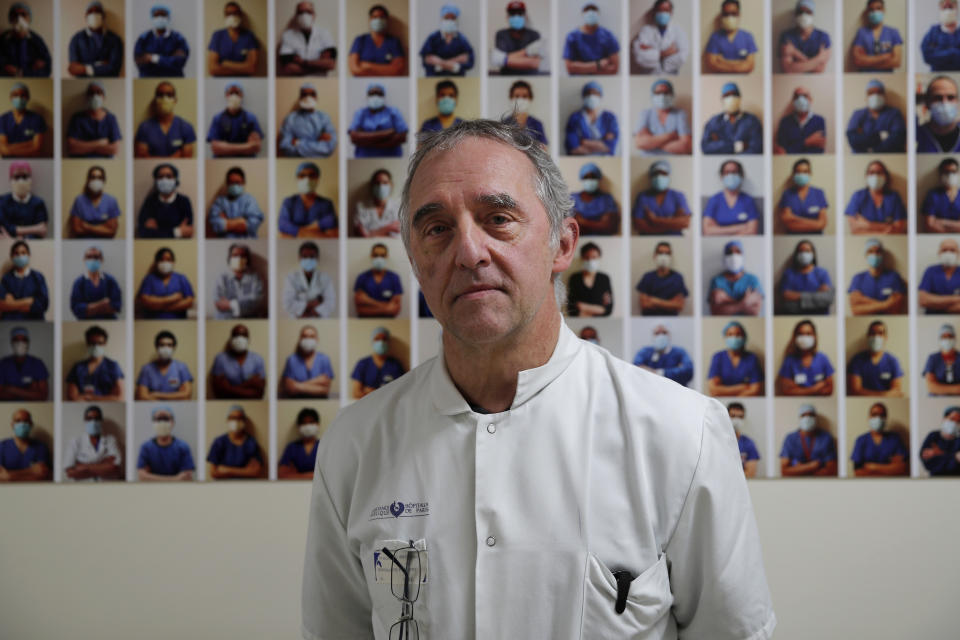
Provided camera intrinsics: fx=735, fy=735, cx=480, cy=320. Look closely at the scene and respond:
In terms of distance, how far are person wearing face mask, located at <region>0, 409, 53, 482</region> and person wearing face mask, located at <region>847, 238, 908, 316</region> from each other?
2010 millimetres

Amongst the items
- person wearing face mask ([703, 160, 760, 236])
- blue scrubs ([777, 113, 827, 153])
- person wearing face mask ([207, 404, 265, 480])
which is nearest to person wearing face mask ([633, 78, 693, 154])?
person wearing face mask ([703, 160, 760, 236])

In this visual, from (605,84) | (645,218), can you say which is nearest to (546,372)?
(645,218)

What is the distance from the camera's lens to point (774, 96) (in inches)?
70.4

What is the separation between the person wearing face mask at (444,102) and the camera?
1799mm

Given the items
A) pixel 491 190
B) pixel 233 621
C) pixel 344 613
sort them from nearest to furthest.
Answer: pixel 491 190 → pixel 344 613 → pixel 233 621

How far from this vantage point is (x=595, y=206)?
5.89 ft

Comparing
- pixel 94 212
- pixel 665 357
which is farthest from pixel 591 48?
pixel 94 212

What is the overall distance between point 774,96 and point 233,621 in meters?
1.83

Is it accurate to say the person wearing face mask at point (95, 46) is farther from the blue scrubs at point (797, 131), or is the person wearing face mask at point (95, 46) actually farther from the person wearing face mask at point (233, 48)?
the blue scrubs at point (797, 131)

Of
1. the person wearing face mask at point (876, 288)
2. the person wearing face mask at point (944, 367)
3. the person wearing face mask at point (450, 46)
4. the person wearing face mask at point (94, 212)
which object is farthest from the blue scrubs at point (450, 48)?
the person wearing face mask at point (944, 367)

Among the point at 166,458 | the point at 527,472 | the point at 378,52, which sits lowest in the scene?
the point at 166,458

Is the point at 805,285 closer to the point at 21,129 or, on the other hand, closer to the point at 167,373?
the point at 167,373

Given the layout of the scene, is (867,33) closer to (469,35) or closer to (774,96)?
(774,96)

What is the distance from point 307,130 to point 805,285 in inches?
50.1
